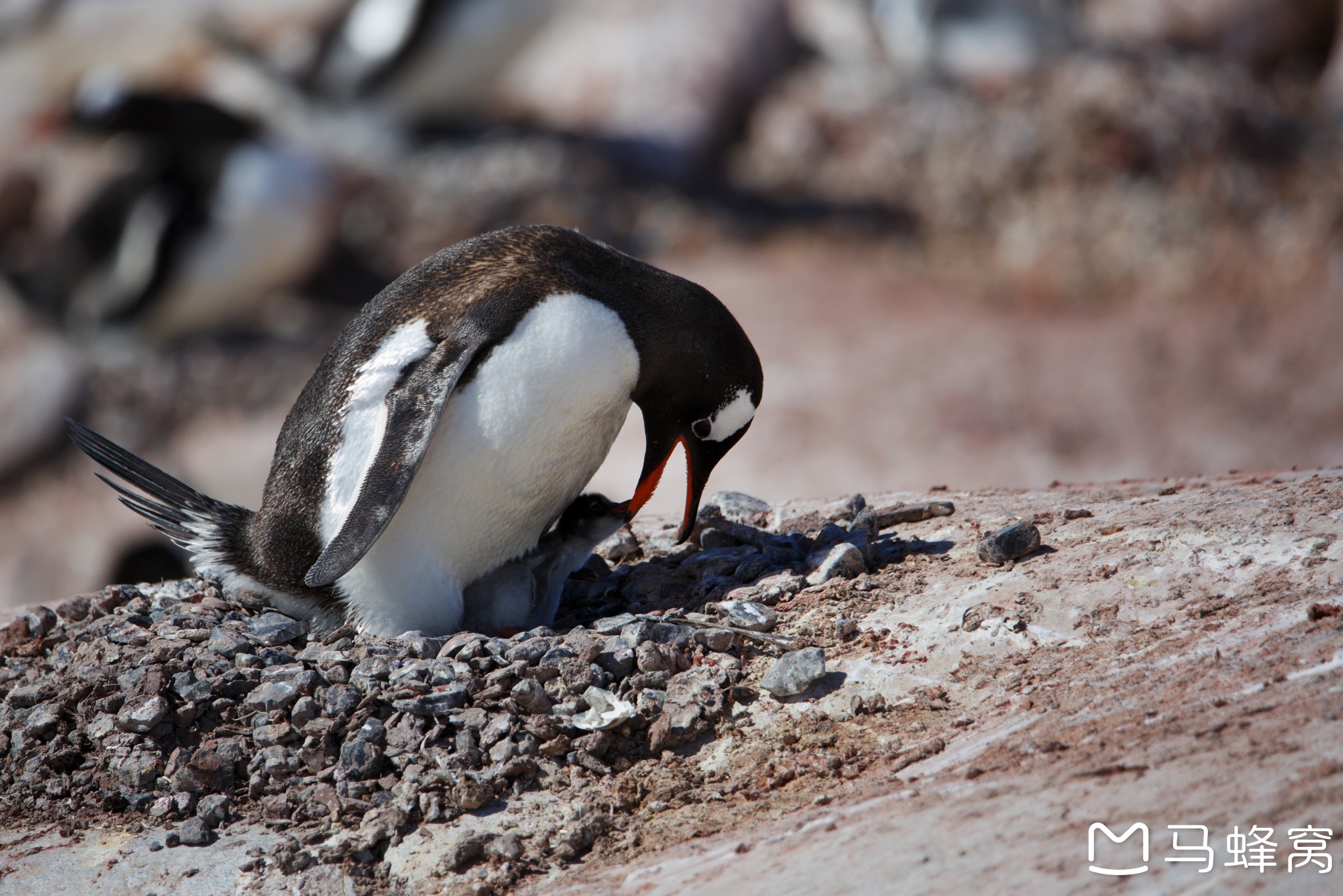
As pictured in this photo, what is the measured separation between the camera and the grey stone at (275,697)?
274 cm

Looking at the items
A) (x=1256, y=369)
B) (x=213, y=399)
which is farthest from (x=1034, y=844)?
(x=213, y=399)

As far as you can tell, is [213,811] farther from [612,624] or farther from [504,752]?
[612,624]

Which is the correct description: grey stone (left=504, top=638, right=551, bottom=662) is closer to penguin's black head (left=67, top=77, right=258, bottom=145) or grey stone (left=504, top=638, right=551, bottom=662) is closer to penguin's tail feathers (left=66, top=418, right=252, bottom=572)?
penguin's tail feathers (left=66, top=418, right=252, bottom=572)

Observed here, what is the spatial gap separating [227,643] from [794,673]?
1.40m

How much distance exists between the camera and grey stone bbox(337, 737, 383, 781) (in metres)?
2.58

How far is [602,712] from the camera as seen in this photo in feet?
8.55

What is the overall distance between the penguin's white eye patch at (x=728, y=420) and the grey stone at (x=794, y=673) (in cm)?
84

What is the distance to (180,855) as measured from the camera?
2465mm

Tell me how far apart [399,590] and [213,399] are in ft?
24.9

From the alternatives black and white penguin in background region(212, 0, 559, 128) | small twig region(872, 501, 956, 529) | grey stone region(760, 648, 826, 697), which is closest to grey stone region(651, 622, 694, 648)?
grey stone region(760, 648, 826, 697)

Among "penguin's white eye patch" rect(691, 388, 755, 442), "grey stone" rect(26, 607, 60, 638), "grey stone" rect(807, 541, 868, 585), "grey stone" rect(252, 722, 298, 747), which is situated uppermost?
"penguin's white eye patch" rect(691, 388, 755, 442)

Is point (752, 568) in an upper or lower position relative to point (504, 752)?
upper

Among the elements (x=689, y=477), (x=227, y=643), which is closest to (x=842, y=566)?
(x=689, y=477)

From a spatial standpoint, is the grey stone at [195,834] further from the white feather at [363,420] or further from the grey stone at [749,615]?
the grey stone at [749,615]
